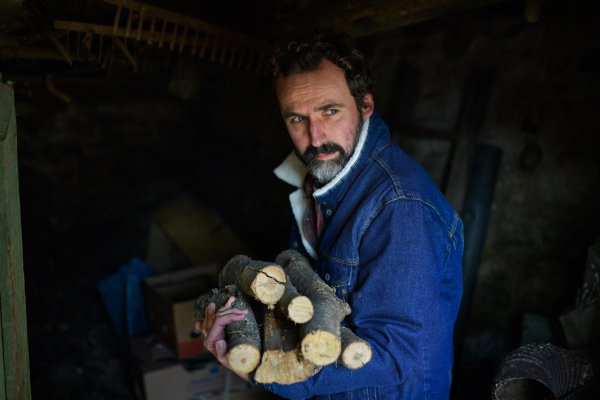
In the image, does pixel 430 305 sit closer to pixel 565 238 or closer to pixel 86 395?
pixel 565 238

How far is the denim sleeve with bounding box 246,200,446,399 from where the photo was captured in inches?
57.1

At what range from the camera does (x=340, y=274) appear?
68.6 inches

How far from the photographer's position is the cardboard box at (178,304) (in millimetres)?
3545

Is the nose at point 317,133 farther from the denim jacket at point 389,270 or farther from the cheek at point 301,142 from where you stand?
the denim jacket at point 389,270

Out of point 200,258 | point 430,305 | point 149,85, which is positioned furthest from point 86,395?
point 430,305

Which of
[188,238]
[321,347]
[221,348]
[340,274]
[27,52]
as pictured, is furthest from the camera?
[188,238]

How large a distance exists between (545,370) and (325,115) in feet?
4.81

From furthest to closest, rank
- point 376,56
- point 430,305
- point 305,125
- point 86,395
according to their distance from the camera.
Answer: point 86,395 → point 376,56 → point 305,125 → point 430,305

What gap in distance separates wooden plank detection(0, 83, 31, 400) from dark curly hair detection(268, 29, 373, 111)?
45.9 inches

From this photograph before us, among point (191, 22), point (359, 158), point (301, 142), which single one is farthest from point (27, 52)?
point (359, 158)

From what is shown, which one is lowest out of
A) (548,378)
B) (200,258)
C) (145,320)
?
(145,320)

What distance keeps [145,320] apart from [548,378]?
3736mm

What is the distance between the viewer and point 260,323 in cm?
167

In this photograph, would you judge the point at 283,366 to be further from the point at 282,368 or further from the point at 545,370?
the point at 545,370
